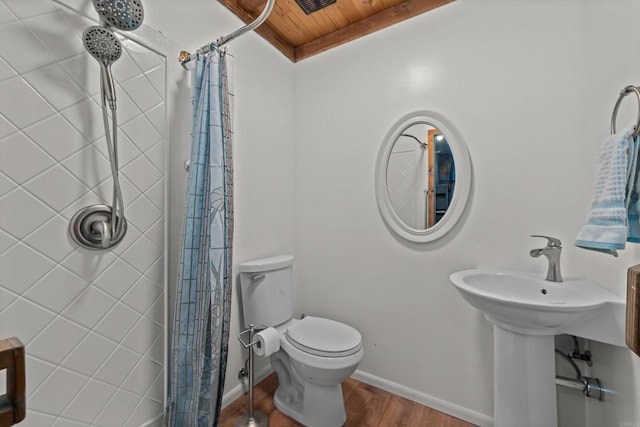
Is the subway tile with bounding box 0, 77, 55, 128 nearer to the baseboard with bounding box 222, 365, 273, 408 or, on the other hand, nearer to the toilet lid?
the toilet lid

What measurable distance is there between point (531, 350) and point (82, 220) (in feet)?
6.09

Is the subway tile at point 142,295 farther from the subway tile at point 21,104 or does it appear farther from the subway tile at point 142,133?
the subway tile at point 21,104

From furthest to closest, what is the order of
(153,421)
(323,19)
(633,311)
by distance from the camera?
1. (323,19)
2. (153,421)
3. (633,311)

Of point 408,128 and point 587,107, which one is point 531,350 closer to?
point 587,107

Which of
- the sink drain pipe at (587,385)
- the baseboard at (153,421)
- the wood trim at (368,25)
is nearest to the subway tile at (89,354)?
the baseboard at (153,421)

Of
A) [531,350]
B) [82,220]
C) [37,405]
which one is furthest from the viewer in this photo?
[531,350]

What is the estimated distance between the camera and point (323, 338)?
60.4 inches

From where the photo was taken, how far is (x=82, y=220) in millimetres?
998

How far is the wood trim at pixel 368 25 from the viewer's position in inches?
63.2

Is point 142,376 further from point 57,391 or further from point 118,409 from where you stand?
point 57,391

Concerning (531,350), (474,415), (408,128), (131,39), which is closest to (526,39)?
(408,128)

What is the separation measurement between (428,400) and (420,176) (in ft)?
4.37

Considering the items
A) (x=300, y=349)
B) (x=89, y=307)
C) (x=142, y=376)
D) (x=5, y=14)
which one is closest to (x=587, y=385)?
(x=300, y=349)

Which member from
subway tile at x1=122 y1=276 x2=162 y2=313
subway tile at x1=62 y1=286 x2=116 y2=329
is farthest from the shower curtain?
subway tile at x1=62 y1=286 x2=116 y2=329
